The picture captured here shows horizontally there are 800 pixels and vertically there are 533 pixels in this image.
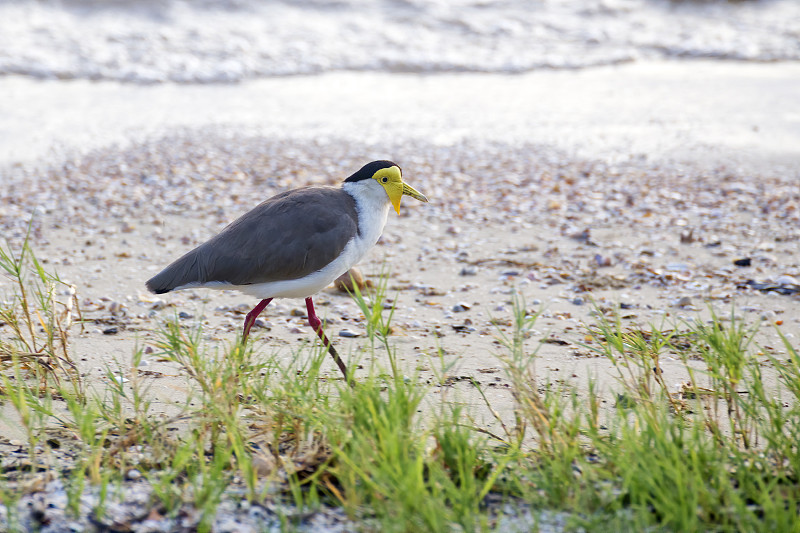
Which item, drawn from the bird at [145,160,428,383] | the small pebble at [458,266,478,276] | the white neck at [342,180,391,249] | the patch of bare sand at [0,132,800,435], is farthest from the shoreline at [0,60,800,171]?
the bird at [145,160,428,383]

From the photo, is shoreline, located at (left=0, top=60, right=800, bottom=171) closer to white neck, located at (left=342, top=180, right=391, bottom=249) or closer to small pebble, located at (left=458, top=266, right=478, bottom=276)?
small pebble, located at (left=458, top=266, right=478, bottom=276)

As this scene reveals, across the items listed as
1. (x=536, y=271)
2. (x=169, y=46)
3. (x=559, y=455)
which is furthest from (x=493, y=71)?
(x=559, y=455)

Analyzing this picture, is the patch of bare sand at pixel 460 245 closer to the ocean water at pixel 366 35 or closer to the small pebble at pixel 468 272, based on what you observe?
the small pebble at pixel 468 272

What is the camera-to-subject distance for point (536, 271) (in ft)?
17.9

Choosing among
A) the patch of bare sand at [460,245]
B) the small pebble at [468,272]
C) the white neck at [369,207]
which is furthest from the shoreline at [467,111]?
the white neck at [369,207]

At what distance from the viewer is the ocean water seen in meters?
13.1

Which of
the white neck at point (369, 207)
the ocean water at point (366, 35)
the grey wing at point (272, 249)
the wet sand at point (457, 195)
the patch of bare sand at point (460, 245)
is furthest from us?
the ocean water at point (366, 35)

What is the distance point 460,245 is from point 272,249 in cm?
252

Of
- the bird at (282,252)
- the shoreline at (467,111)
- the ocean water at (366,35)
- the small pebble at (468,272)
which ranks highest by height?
the ocean water at (366,35)

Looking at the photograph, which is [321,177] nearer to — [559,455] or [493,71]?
[559,455]

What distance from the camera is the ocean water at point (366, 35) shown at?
43.1 ft

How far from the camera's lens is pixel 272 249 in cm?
374

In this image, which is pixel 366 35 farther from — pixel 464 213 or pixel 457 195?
pixel 464 213

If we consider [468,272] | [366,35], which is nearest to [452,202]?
[468,272]
